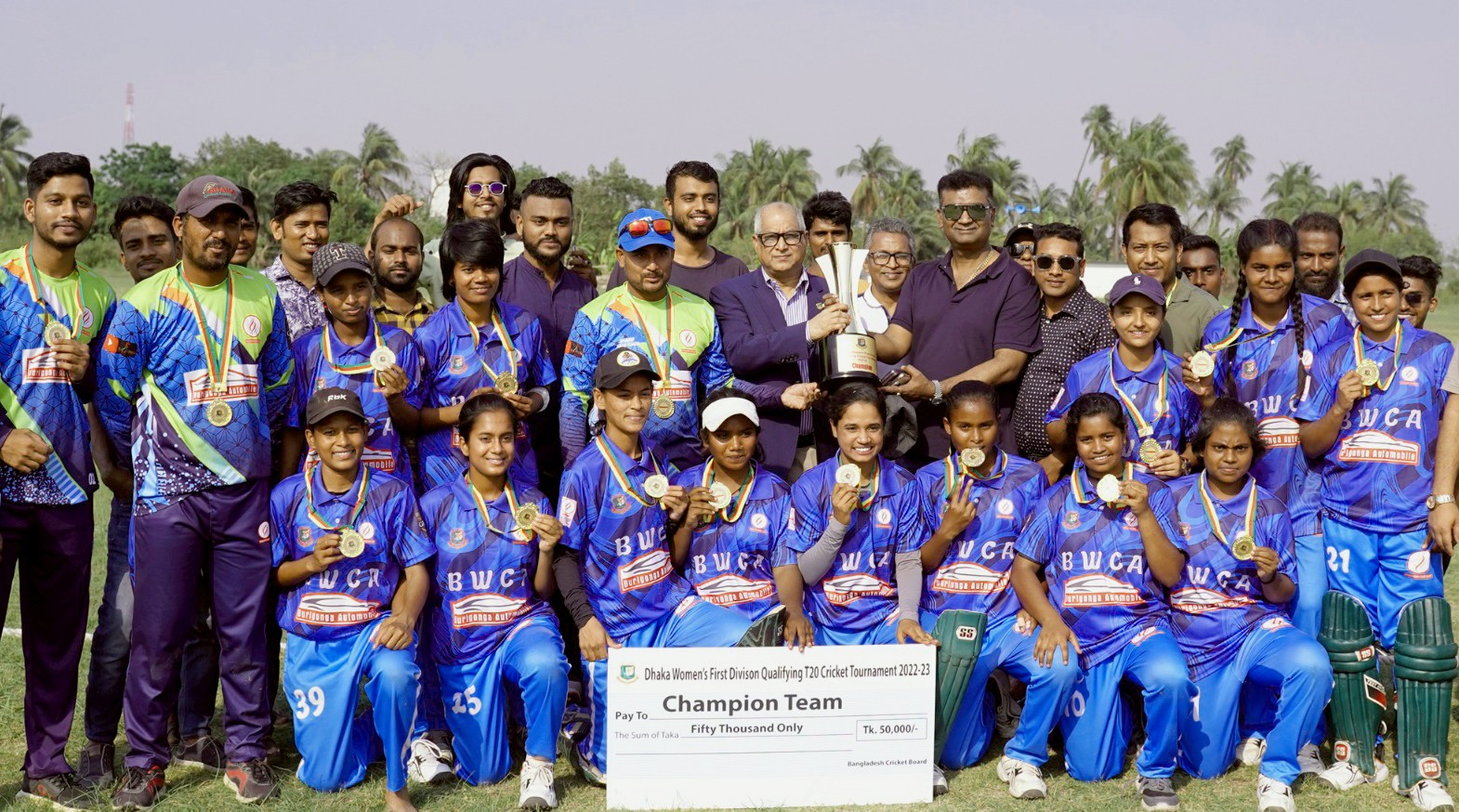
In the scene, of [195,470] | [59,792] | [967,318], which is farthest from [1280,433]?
[59,792]

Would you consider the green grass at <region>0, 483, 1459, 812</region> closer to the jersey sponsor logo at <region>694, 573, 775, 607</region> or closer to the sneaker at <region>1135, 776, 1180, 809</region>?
the sneaker at <region>1135, 776, 1180, 809</region>

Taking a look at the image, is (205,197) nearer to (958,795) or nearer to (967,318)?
(967,318)

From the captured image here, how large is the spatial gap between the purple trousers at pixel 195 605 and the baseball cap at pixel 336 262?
108 cm

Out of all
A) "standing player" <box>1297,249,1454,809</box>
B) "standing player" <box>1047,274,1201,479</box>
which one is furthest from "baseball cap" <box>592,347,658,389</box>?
"standing player" <box>1297,249,1454,809</box>

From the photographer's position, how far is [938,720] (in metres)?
6.13

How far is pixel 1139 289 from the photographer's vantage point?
21.2 ft

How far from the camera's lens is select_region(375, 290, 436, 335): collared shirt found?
700 cm

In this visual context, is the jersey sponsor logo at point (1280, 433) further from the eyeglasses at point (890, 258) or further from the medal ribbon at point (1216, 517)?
the eyeglasses at point (890, 258)

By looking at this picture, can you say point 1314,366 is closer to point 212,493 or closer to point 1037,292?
point 1037,292

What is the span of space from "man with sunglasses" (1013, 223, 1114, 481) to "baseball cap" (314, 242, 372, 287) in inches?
143

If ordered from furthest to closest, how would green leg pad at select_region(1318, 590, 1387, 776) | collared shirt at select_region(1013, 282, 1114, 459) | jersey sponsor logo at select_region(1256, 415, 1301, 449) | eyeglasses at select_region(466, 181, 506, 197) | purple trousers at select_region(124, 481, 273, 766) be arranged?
eyeglasses at select_region(466, 181, 506, 197) → collared shirt at select_region(1013, 282, 1114, 459) → jersey sponsor logo at select_region(1256, 415, 1301, 449) → green leg pad at select_region(1318, 590, 1387, 776) → purple trousers at select_region(124, 481, 273, 766)

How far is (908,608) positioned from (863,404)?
105 centimetres

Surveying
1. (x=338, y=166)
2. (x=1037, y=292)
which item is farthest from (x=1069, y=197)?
(x=1037, y=292)

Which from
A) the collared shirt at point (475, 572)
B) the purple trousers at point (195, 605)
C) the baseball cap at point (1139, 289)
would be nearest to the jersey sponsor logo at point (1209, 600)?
the baseball cap at point (1139, 289)
